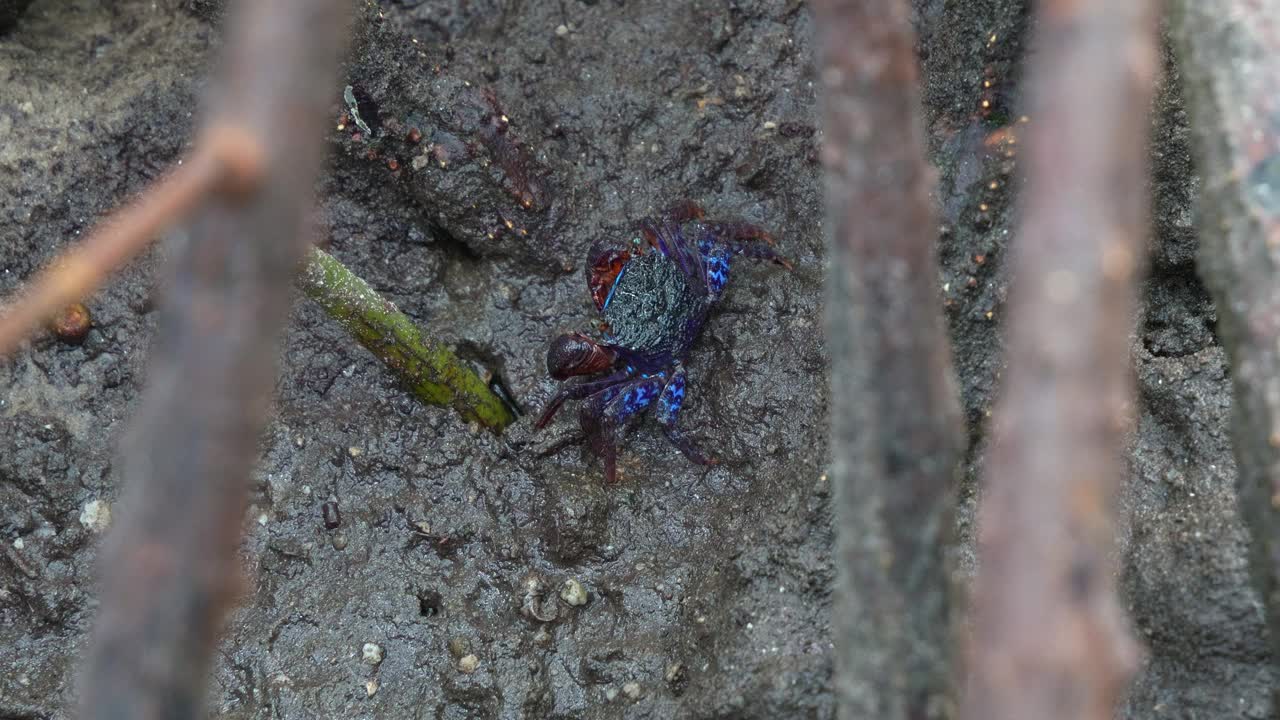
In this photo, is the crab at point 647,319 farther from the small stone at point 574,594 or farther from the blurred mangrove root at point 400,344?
the small stone at point 574,594

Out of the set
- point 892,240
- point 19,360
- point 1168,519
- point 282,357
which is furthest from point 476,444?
point 892,240

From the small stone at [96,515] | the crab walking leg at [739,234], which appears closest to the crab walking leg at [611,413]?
the crab walking leg at [739,234]

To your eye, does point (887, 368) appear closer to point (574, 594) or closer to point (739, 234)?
point (574, 594)

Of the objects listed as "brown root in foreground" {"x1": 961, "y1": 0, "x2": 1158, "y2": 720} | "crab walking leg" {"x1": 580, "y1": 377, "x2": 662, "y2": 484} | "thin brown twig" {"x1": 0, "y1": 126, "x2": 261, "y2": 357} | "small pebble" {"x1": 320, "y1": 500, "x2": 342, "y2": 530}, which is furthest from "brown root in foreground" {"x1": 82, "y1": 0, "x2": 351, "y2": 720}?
"crab walking leg" {"x1": 580, "y1": 377, "x2": 662, "y2": 484}

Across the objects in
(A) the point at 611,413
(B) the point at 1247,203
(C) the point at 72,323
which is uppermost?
(B) the point at 1247,203

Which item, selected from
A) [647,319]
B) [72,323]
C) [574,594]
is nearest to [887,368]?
[574,594]

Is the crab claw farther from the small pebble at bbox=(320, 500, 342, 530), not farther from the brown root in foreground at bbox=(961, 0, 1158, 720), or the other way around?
the brown root in foreground at bbox=(961, 0, 1158, 720)

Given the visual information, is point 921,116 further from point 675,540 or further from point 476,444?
point 476,444

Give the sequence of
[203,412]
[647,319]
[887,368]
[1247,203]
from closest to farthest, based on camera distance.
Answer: [203,412]
[887,368]
[1247,203]
[647,319]
